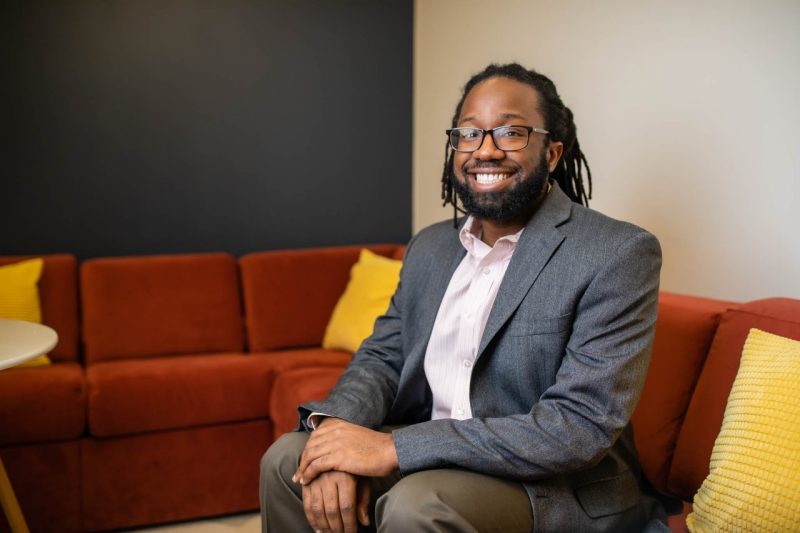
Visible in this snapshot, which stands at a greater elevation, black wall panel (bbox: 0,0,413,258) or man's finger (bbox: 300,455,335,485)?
black wall panel (bbox: 0,0,413,258)

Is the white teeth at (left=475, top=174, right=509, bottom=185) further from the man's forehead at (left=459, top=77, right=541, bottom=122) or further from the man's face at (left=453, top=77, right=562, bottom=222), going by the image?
the man's forehead at (left=459, top=77, right=541, bottom=122)

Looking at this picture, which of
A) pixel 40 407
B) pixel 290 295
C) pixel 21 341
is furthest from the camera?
pixel 290 295

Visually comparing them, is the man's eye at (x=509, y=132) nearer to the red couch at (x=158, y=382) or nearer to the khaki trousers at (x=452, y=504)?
the khaki trousers at (x=452, y=504)

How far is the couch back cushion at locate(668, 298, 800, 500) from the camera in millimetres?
1673

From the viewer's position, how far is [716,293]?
2170mm

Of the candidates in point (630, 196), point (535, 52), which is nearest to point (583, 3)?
point (535, 52)

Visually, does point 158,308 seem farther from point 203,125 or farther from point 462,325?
point 462,325

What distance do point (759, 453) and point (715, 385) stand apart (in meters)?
0.34

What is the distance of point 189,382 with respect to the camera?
2.80 m

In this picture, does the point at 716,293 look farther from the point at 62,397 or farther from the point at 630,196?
the point at 62,397

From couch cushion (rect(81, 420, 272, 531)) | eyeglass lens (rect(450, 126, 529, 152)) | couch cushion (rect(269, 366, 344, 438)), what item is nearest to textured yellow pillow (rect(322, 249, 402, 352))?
couch cushion (rect(269, 366, 344, 438))

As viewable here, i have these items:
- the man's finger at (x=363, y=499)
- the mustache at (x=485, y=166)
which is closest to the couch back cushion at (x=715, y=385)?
the mustache at (x=485, y=166)

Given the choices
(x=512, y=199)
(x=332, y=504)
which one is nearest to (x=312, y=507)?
(x=332, y=504)

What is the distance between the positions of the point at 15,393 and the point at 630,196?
202 centimetres
